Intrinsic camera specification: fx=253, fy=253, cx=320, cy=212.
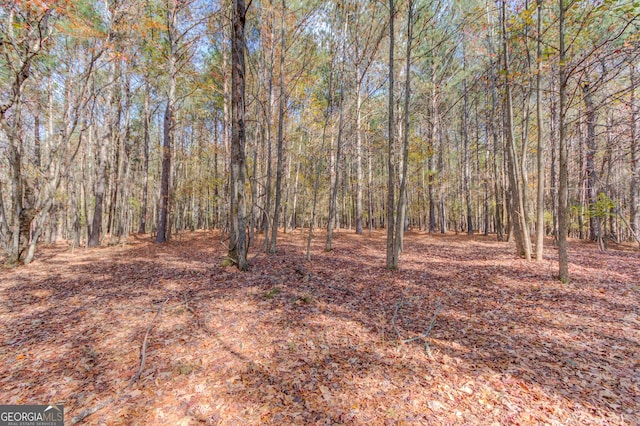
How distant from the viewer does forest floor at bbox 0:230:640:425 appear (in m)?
2.71

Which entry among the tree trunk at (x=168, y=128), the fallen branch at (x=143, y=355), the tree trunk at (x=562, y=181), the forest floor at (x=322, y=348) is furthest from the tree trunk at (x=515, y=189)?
the tree trunk at (x=168, y=128)

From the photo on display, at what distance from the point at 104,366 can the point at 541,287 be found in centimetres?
853

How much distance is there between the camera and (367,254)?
10.3 metres

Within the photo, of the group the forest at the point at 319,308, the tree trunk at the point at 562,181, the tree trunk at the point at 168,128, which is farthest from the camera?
the tree trunk at the point at 168,128

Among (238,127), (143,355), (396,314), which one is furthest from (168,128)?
(396,314)

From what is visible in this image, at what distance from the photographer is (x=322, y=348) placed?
3.77 metres

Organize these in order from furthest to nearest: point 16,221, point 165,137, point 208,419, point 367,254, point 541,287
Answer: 1. point 165,137
2. point 367,254
3. point 16,221
4. point 541,287
5. point 208,419

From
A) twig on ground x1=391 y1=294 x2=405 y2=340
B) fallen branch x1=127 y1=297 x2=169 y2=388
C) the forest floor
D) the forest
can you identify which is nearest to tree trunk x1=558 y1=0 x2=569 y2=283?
the forest

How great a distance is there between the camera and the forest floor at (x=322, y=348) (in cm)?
271

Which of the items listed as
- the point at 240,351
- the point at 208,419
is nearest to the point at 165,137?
the point at 240,351

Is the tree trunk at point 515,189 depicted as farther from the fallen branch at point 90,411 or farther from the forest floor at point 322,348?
the fallen branch at point 90,411

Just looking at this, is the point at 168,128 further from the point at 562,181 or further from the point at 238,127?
the point at 562,181

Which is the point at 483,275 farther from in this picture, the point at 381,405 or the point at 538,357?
the point at 381,405

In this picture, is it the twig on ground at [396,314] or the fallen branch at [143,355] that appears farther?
the twig on ground at [396,314]
